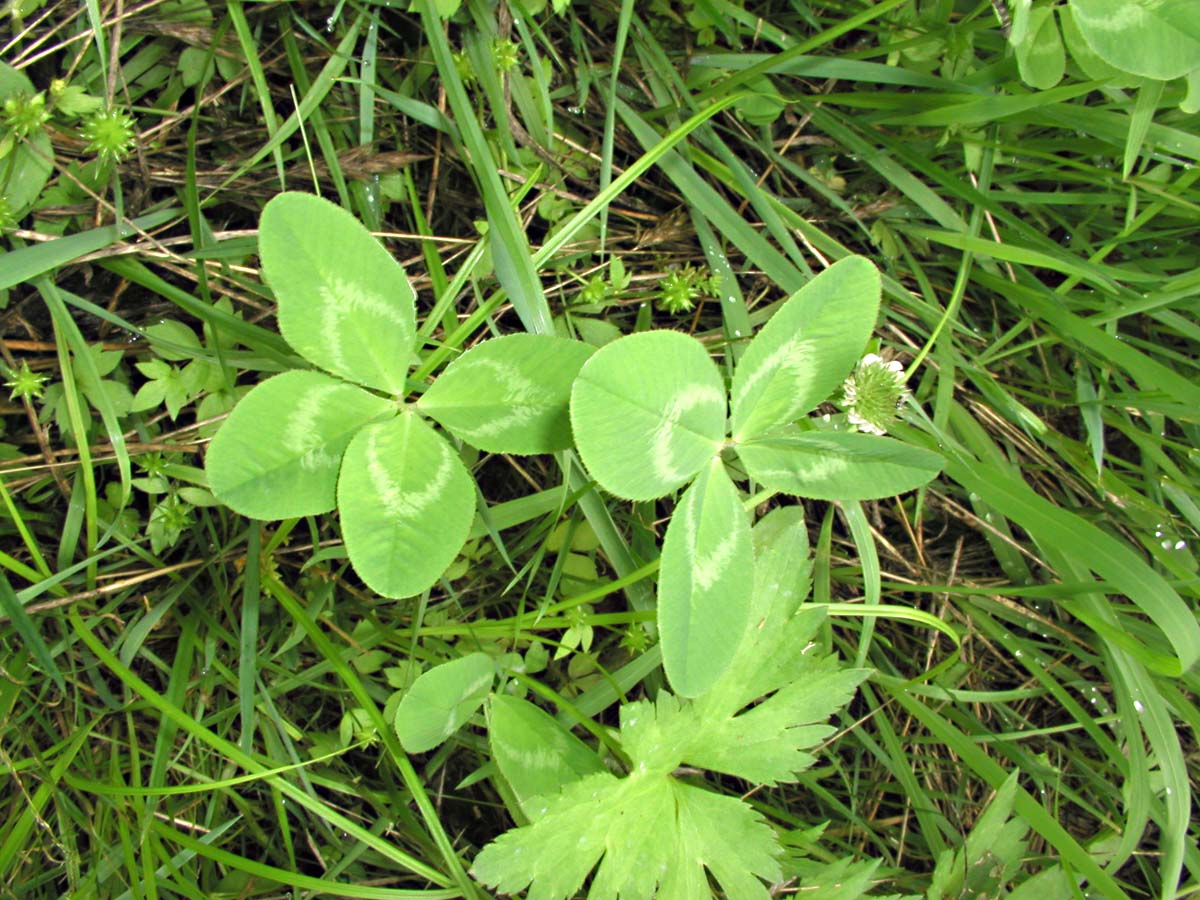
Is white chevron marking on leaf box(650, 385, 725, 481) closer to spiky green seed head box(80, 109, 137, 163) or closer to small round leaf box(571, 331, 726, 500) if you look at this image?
small round leaf box(571, 331, 726, 500)

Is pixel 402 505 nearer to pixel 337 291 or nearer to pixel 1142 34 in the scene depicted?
pixel 337 291

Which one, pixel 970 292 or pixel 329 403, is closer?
pixel 329 403

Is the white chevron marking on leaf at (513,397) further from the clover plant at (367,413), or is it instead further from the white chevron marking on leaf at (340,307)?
the white chevron marking on leaf at (340,307)

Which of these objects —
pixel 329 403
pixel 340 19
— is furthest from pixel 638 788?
pixel 340 19

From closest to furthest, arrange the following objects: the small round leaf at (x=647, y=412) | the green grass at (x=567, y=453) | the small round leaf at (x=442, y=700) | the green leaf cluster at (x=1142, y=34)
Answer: the small round leaf at (x=647, y=412) < the green leaf cluster at (x=1142, y=34) < the small round leaf at (x=442, y=700) < the green grass at (x=567, y=453)

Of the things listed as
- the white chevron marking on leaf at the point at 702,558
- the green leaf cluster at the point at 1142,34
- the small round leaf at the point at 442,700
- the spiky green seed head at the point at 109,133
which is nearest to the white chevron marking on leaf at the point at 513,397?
the white chevron marking on leaf at the point at 702,558

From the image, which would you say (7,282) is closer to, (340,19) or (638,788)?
(340,19)

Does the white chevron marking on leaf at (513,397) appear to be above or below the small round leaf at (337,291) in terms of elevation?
below
